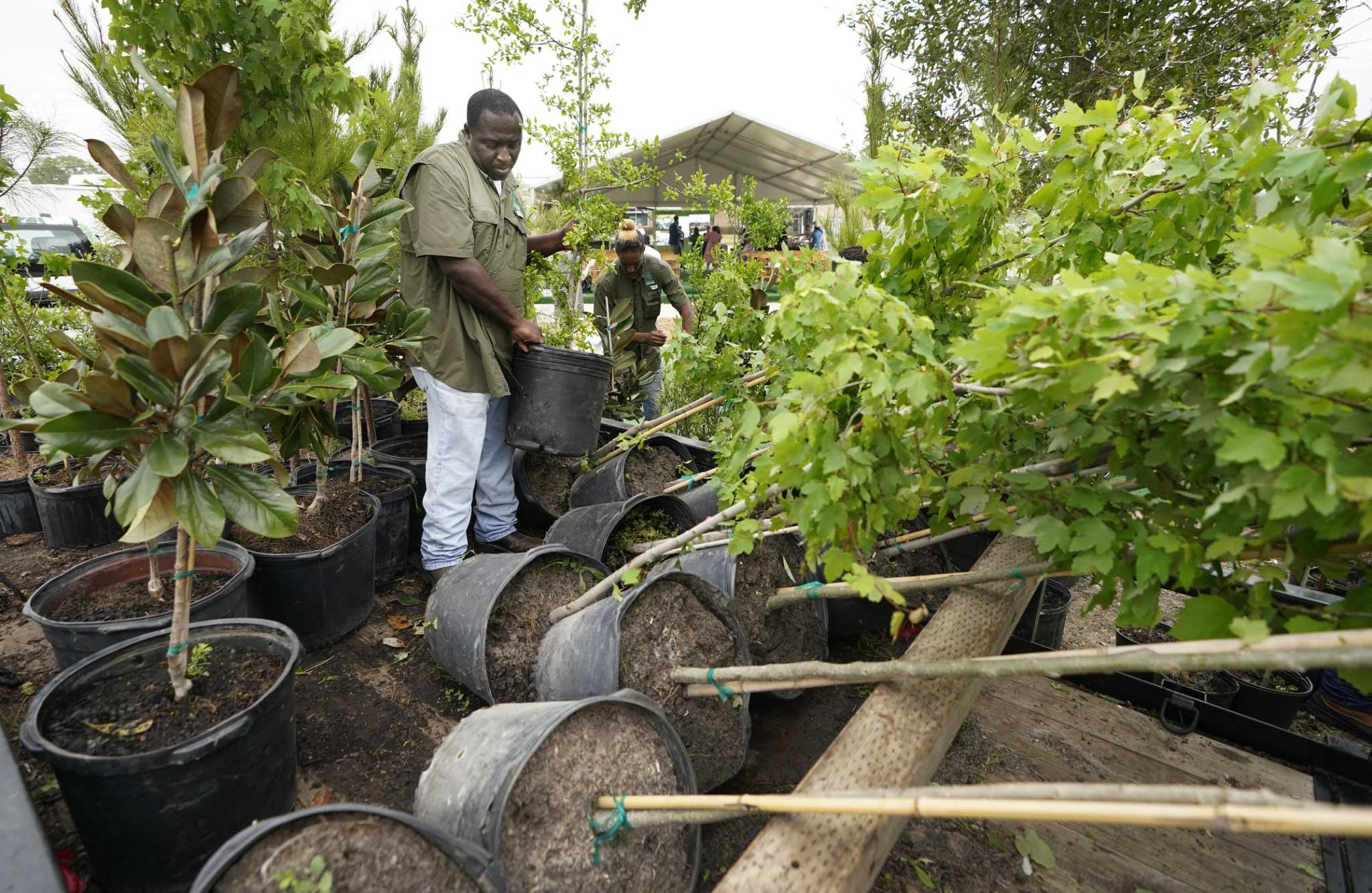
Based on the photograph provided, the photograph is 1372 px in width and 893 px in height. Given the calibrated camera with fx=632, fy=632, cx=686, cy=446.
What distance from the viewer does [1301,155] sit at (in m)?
1.15

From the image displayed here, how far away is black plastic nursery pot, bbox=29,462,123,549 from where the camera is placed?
3330mm

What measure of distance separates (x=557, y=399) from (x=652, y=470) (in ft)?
2.87

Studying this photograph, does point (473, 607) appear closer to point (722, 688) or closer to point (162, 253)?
point (722, 688)

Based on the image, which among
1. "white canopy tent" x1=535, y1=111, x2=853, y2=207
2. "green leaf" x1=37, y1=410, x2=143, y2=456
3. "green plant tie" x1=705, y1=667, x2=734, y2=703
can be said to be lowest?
"green plant tie" x1=705, y1=667, x2=734, y2=703

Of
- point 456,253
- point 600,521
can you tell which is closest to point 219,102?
point 456,253

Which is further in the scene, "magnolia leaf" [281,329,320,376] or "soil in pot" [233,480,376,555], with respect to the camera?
"soil in pot" [233,480,376,555]

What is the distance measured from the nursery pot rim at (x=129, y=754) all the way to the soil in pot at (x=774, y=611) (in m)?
1.46

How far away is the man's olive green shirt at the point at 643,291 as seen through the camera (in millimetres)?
4676

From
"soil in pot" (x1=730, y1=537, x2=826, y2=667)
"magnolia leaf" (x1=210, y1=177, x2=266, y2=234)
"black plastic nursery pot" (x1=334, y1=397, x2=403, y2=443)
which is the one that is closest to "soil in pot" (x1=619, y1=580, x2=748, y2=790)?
"soil in pot" (x1=730, y1=537, x2=826, y2=667)

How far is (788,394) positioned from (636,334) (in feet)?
10.8

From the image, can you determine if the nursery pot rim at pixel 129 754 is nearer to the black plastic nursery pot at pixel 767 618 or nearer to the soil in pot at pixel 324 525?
the soil in pot at pixel 324 525

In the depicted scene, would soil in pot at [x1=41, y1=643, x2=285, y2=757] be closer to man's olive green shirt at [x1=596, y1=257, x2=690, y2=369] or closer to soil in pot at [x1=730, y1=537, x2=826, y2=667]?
soil in pot at [x1=730, y1=537, x2=826, y2=667]

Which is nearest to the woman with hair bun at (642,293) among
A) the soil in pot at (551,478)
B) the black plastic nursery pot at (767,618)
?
the soil in pot at (551,478)

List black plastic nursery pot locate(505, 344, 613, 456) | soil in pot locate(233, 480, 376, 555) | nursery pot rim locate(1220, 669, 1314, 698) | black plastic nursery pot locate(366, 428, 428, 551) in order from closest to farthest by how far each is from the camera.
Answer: nursery pot rim locate(1220, 669, 1314, 698) < soil in pot locate(233, 480, 376, 555) < black plastic nursery pot locate(505, 344, 613, 456) < black plastic nursery pot locate(366, 428, 428, 551)
